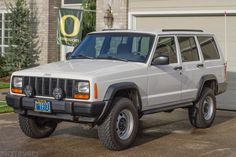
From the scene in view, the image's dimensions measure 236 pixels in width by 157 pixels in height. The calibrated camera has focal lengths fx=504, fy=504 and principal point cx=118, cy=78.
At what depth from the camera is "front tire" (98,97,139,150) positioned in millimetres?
7262

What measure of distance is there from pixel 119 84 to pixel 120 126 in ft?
2.16

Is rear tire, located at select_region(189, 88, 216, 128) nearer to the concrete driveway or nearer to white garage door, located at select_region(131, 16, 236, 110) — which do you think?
the concrete driveway

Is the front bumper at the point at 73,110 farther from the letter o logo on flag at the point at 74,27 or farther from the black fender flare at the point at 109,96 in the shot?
the letter o logo on flag at the point at 74,27

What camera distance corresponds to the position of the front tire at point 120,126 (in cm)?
726

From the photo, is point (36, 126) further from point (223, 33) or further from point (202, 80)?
point (223, 33)

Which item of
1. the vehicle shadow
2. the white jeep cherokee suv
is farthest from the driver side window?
the vehicle shadow

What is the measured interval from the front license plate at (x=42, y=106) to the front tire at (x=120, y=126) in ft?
2.60

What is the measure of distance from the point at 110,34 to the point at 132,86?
5.10 feet

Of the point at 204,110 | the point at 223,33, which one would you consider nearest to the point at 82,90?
the point at 204,110

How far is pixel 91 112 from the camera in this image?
698 centimetres

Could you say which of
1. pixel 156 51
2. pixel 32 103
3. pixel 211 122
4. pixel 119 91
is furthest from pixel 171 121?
pixel 32 103

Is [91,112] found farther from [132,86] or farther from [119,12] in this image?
[119,12]

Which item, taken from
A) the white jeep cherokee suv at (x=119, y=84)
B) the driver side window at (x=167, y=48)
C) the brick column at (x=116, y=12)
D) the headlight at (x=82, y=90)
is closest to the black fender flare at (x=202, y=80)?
the white jeep cherokee suv at (x=119, y=84)

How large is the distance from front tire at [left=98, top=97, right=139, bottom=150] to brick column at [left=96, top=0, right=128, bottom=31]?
7567mm
